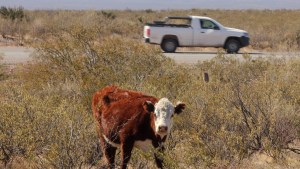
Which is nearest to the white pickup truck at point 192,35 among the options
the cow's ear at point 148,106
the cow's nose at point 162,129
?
the cow's ear at point 148,106

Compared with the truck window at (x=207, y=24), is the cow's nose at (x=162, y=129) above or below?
above

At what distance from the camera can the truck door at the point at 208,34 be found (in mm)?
26375

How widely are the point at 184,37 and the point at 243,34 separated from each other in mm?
3063

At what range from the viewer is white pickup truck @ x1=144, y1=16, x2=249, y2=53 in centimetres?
2608

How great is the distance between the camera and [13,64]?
18859 millimetres

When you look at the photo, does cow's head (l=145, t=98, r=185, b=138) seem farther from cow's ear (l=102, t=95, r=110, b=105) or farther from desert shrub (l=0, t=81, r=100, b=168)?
desert shrub (l=0, t=81, r=100, b=168)

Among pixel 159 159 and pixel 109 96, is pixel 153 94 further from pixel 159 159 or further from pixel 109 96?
pixel 159 159

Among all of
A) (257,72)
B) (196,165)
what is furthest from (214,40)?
(196,165)

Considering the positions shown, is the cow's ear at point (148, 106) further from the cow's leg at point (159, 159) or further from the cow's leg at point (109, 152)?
the cow's leg at point (109, 152)

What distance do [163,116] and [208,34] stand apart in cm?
2014

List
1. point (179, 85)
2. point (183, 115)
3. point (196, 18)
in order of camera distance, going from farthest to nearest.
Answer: point (196, 18), point (179, 85), point (183, 115)

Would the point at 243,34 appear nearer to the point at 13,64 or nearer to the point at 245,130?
the point at 13,64

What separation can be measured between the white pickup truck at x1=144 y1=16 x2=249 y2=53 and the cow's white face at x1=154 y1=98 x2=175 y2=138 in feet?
63.6

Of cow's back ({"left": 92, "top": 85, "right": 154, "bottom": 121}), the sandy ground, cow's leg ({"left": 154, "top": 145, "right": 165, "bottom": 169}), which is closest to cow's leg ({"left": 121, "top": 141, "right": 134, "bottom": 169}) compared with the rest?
cow's leg ({"left": 154, "top": 145, "right": 165, "bottom": 169})
